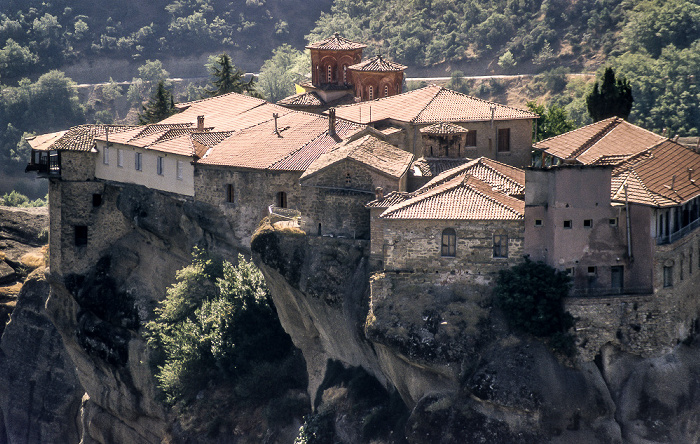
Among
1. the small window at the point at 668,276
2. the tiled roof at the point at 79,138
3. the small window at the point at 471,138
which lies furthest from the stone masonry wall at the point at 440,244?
the tiled roof at the point at 79,138

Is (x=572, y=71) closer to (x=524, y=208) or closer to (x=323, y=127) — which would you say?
(x=323, y=127)

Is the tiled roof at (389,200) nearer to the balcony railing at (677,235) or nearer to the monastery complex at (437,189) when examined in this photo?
the monastery complex at (437,189)

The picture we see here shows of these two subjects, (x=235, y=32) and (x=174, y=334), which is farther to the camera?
(x=235, y=32)

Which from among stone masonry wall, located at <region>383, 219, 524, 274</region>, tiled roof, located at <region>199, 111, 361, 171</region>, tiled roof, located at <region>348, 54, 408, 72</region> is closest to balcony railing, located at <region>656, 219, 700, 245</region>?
stone masonry wall, located at <region>383, 219, 524, 274</region>

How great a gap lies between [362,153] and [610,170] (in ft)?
40.2

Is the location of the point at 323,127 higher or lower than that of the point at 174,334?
higher

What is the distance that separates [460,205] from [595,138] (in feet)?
29.5

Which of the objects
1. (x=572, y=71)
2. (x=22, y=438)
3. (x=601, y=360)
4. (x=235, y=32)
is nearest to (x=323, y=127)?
(x=601, y=360)

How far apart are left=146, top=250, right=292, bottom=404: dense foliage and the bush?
17499mm

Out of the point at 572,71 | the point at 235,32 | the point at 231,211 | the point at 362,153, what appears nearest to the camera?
the point at 362,153

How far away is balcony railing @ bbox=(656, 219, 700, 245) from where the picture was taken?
151 feet

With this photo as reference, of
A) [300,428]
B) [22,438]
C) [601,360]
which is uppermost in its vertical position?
[601,360]

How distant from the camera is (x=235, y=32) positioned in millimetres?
169375

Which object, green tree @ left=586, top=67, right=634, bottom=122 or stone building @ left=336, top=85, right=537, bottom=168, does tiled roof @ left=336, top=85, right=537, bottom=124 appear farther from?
green tree @ left=586, top=67, right=634, bottom=122
